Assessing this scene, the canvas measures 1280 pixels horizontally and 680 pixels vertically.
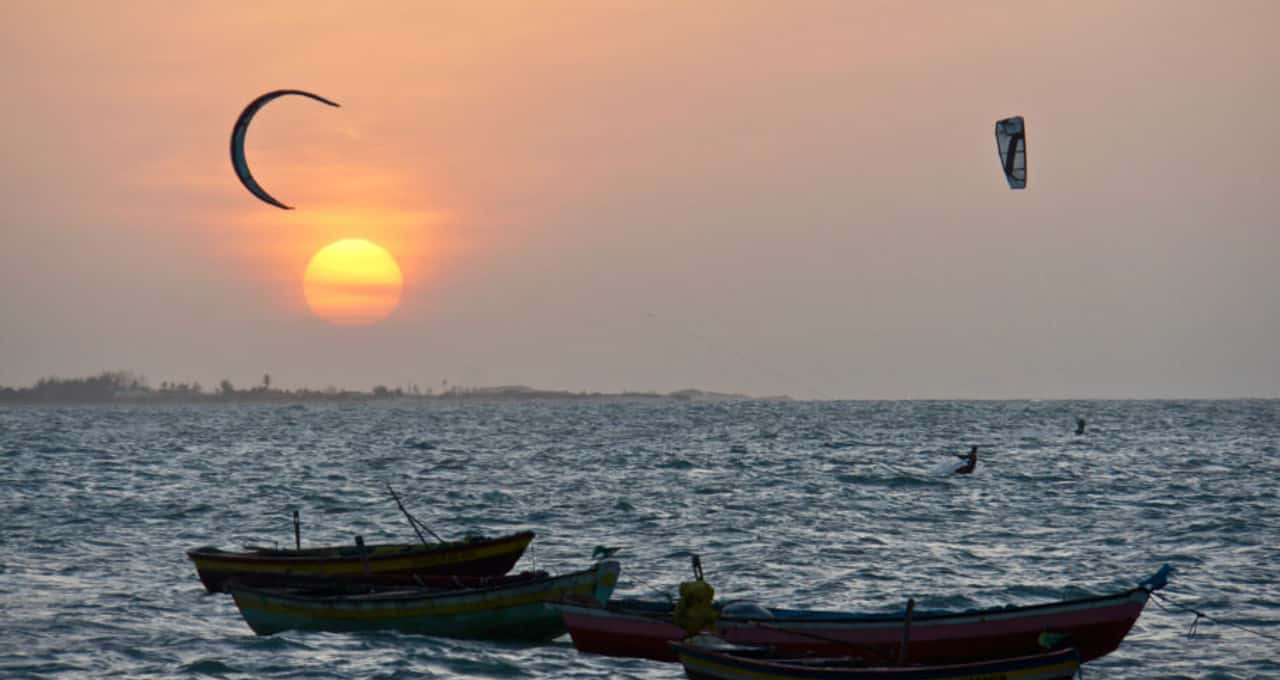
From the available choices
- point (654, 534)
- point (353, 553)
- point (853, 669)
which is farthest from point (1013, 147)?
point (853, 669)

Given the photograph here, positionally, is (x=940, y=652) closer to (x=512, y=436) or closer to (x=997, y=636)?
(x=997, y=636)

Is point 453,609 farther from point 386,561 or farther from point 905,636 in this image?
point 905,636

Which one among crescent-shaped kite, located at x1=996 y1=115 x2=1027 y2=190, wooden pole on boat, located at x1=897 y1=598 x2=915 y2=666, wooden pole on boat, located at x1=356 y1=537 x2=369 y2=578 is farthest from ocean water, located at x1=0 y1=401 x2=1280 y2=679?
crescent-shaped kite, located at x1=996 y1=115 x2=1027 y2=190

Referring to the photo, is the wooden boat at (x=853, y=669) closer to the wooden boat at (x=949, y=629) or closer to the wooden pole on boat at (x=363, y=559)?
the wooden boat at (x=949, y=629)

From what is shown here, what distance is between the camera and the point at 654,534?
1378 inches

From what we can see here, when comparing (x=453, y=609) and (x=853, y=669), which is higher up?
(x=853, y=669)

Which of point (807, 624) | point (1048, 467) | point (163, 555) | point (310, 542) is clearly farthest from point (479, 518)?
point (1048, 467)

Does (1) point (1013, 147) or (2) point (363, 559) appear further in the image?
(1) point (1013, 147)

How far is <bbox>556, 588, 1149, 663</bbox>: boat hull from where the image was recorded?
1747cm

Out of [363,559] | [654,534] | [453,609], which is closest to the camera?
[453,609]

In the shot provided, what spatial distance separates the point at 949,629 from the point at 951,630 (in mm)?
28

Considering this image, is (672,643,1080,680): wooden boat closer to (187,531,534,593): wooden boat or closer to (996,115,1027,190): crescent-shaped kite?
(187,531,534,593): wooden boat

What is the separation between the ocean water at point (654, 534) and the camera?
20.1 meters

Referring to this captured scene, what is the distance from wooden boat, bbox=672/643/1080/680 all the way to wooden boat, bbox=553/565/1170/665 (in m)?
0.93
